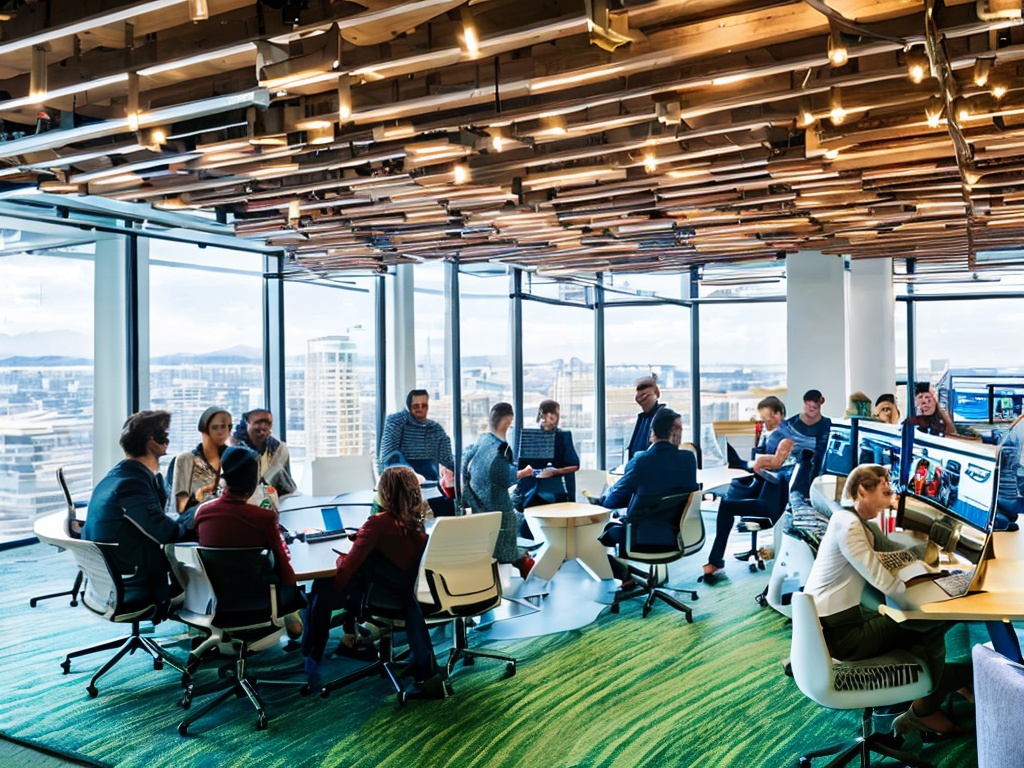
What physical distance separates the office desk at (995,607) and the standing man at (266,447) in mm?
4615

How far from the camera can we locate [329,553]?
17.1 feet

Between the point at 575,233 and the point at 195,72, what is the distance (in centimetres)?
433

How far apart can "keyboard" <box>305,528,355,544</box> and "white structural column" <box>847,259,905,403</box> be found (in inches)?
328

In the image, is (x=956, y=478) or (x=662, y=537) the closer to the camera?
(x=956, y=478)

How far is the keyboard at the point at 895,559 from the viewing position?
4074 mm

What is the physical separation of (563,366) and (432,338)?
77.5 inches

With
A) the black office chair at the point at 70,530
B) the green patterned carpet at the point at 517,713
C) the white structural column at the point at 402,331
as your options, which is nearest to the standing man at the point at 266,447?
the black office chair at the point at 70,530

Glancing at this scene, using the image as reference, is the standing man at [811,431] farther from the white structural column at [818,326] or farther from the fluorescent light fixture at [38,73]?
the fluorescent light fixture at [38,73]

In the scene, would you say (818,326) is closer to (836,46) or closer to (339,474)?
(339,474)

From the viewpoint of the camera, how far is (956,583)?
4.00 metres

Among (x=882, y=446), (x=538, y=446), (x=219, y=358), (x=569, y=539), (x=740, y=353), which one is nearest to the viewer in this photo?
(x=882, y=446)

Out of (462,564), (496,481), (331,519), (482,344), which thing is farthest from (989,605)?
(482,344)

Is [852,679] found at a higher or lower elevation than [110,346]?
lower

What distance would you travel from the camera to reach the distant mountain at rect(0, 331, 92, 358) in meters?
9.02
